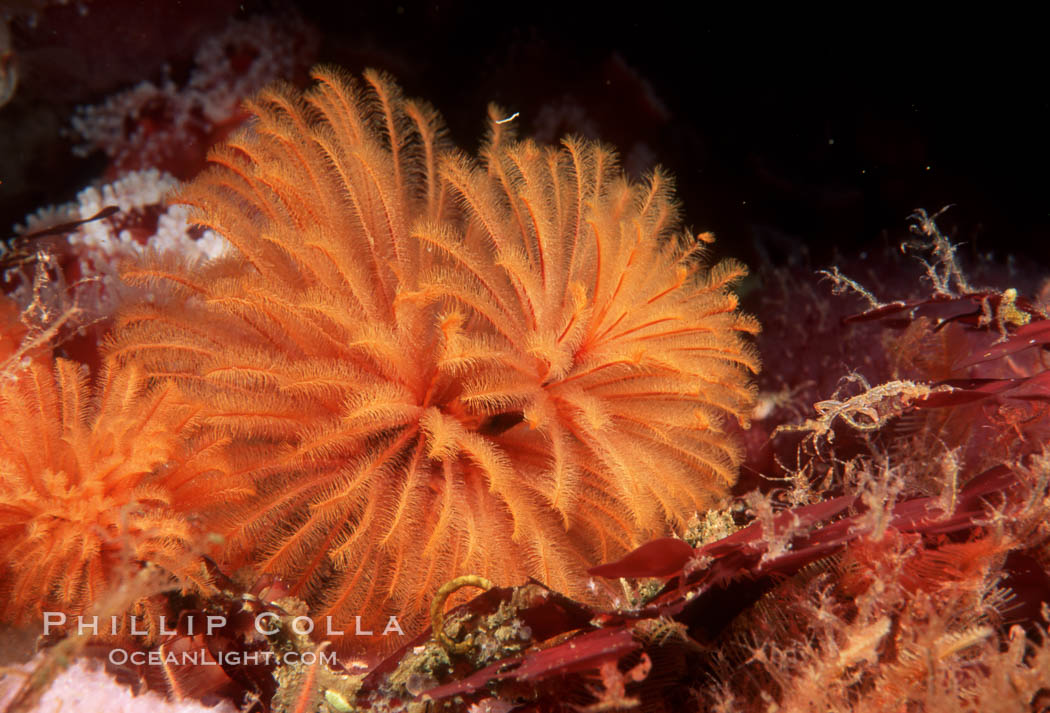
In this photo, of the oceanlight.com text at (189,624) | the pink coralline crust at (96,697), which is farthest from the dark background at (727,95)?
the pink coralline crust at (96,697)

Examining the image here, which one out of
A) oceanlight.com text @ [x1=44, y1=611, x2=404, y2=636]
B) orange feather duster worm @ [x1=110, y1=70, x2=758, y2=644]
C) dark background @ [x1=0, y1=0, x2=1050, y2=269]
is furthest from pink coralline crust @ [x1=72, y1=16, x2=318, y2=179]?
oceanlight.com text @ [x1=44, y1=611, x2=404, y2=636]

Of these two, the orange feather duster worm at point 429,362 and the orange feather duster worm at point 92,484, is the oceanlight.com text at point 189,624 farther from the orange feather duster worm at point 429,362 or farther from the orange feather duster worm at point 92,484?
the orange feather duster worm at point 429,362

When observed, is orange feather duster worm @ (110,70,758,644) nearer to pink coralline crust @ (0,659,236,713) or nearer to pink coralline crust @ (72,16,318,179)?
pink coralline crust @ (0,659,236,713)

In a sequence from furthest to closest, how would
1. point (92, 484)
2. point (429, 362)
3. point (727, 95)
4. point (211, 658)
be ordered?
point (727, 95) < point (429, 362) < point (211, 658) < point (92, 484)

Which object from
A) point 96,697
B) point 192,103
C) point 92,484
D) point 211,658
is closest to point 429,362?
point 92,484

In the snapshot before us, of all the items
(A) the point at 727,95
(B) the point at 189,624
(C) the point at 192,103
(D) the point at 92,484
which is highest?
(C) the point at 192,103

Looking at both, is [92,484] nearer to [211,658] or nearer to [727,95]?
[211,658]
